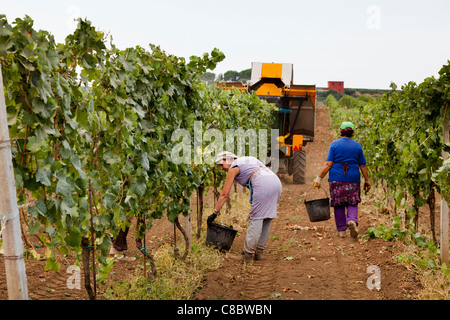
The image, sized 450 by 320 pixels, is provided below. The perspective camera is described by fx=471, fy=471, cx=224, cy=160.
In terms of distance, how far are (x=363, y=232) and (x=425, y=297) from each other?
2902 mm

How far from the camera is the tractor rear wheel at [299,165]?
1309cm

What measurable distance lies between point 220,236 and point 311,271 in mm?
1141

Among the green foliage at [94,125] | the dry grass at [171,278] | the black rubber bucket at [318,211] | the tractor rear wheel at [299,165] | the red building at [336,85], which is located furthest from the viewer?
the red building at [336,85]

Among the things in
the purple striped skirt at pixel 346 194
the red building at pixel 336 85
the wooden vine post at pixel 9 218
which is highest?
the red building at pixel 336 85

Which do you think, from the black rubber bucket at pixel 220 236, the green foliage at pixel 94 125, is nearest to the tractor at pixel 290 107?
the green foliage at pixel 94 125

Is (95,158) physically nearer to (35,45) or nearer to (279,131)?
(35,45)

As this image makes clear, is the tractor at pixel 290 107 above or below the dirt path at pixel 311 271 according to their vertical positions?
above

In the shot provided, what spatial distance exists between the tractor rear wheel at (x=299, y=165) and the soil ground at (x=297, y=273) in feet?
18.3

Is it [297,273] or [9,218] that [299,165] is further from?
[9,218]

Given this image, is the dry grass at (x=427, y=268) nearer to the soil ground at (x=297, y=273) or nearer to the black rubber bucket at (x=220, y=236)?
the soil ground at (x=297, y=273)

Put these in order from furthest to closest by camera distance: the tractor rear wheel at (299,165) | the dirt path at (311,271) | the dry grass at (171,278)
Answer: the tractor rear wheel at (299,165), the dirt path at (311,271), the dry grass at (171,278)

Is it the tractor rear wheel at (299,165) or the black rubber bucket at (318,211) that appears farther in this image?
the tractor rear wheel at (299,165)
